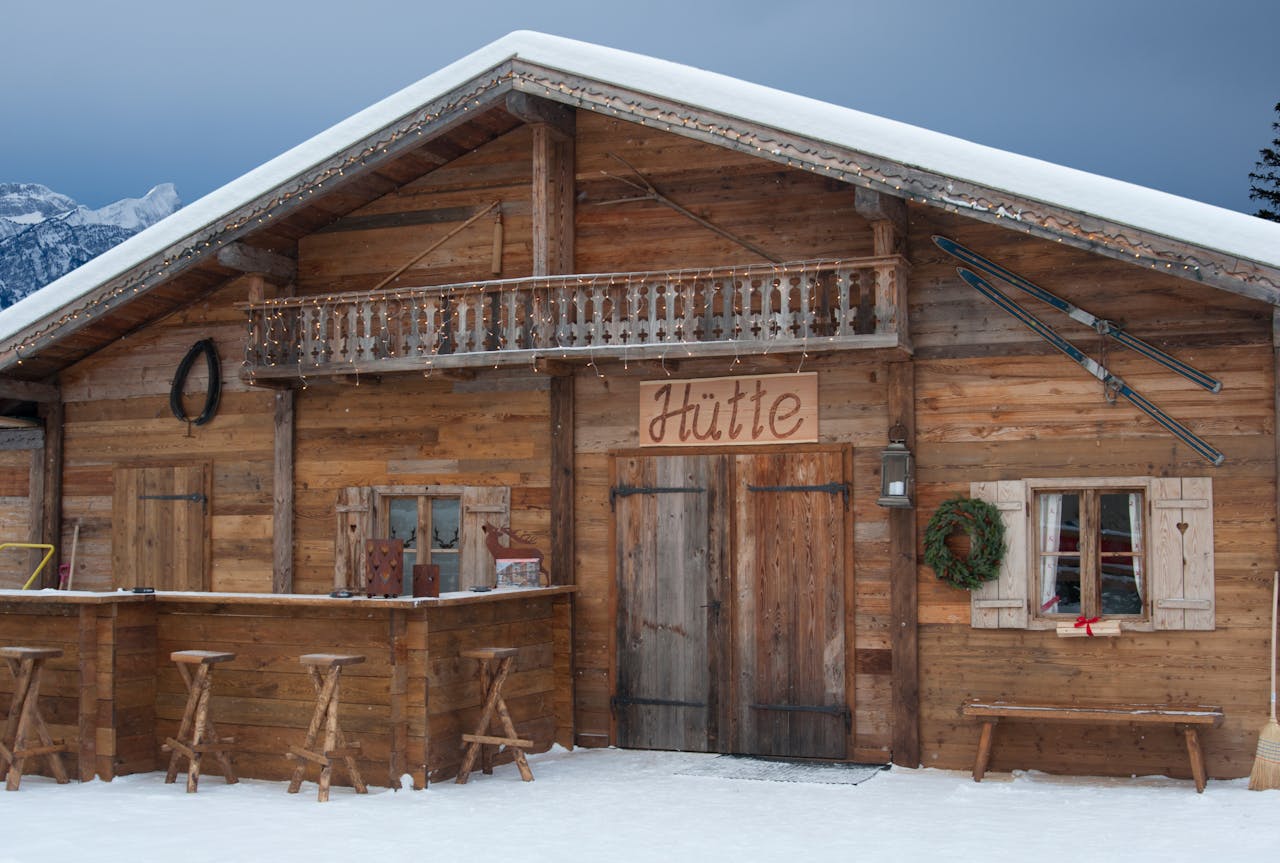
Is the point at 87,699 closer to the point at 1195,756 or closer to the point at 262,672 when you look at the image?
the point at 262,672

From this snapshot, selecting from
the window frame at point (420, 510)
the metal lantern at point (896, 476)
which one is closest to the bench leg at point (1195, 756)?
the metal lantern at point (896, 476)

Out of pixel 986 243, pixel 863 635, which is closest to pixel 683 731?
pixel 863 635

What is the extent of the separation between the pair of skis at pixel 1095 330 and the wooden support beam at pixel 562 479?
3.74 metres

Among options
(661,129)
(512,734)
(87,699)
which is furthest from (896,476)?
(87,699)

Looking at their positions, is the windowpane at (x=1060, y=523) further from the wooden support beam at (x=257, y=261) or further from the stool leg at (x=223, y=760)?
the wooden support beam at (x=257, y=261)

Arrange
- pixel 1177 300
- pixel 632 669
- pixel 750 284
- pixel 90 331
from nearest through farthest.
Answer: pixel 1177 300 < pixel 750 284 < pixel 632 669 < pixel 90 331

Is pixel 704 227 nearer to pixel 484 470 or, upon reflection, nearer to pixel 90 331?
pixel 484 470

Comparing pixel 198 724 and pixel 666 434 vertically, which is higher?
pixel 666 434

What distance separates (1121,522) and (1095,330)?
159 cm

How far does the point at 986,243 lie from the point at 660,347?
2.91 metres

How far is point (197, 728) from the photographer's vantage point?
11570 mm

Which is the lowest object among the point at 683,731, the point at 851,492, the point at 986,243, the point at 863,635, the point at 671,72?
the point at 683,731

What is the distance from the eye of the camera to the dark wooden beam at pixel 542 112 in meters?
13.5

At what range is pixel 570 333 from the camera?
43.1 ft
